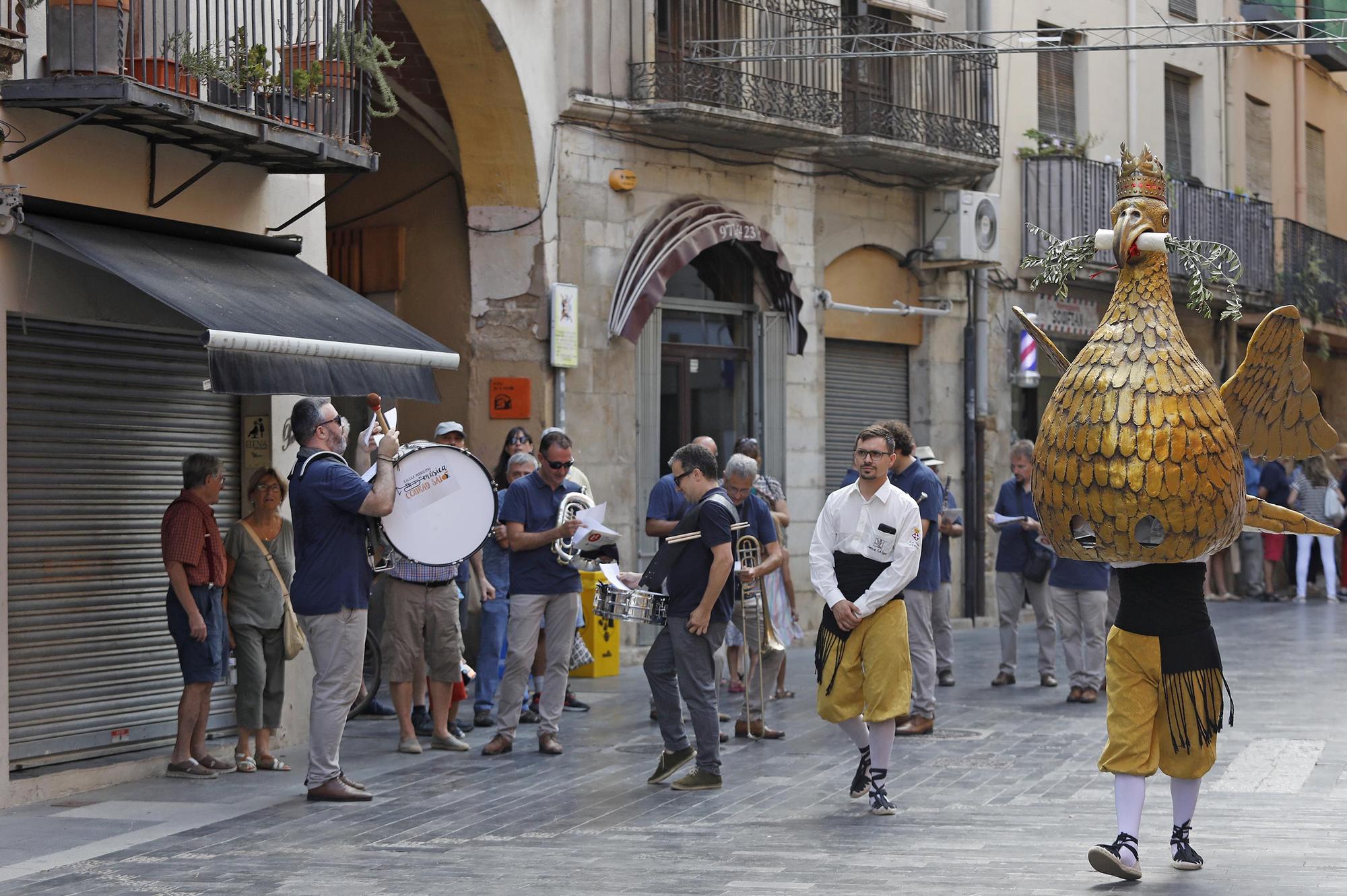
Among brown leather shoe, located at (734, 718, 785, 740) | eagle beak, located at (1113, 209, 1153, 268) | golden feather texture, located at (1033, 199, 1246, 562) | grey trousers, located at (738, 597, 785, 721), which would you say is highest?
eagle beak, located at (1113, 209, 1153, 268)

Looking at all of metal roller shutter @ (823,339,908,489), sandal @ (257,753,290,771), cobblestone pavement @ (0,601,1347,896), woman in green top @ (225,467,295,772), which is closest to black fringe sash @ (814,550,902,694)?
cobblestone pavement @ (0,601,1347,896)

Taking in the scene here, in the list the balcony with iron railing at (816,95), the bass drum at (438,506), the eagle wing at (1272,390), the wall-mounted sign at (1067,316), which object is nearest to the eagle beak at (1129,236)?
the eagle wing at (1272,390)

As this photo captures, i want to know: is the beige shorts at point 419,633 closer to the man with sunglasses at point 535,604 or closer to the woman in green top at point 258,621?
the man with sunglasses at point 535,604

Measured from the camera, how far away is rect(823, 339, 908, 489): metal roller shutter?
20.0m

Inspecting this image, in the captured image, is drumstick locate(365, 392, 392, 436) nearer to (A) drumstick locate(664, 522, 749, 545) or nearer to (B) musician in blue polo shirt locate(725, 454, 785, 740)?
Result: (A) drumstick locate(664, 522, 749, 545)

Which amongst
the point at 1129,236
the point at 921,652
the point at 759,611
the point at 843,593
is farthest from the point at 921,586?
the point at 1129,236

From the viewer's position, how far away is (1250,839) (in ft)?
26.3

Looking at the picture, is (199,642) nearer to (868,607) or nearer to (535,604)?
(535,604)

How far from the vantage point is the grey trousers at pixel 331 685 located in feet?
30.8

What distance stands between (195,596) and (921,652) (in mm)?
4572

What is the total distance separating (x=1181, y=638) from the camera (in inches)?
289

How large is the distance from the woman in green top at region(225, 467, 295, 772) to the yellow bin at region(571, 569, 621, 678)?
4.52 metres

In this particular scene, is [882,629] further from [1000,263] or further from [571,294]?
[1000,263]

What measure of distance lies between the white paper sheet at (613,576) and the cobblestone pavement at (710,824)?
1.03m
